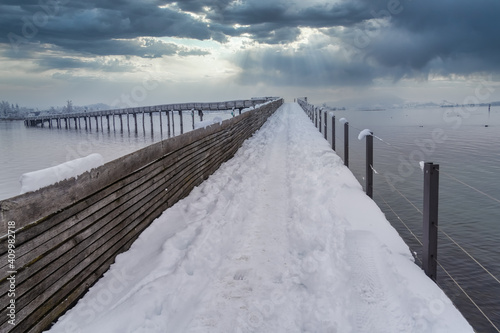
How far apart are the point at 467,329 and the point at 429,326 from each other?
0.29 metres

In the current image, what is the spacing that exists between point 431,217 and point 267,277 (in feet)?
5.95

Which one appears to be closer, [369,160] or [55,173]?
[55,173]

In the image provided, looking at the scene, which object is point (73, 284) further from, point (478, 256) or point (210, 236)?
point (478, 256)

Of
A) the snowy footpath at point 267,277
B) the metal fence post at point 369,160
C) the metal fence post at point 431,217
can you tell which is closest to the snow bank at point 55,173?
the snowy footpath at point 267,277

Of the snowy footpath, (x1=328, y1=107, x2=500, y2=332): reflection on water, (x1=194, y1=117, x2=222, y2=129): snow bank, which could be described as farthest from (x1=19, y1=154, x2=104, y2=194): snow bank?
(x1=194, y1=117, x2=222, y2=129): snow bank

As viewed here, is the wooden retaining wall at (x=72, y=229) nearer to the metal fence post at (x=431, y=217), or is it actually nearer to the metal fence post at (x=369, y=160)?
the metal fence post at (x=431, y=217)

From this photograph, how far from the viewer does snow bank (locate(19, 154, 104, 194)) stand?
9.97ft

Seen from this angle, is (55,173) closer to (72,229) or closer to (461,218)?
(72,229)

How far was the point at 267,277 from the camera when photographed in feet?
12.8

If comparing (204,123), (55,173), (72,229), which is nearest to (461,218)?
(204,123)

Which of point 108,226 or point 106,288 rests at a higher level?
point 108,226

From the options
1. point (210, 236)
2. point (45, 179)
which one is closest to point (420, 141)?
point (210, 236)

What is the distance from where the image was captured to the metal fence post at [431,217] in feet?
12.2

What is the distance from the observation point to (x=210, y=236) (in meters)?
4.98
